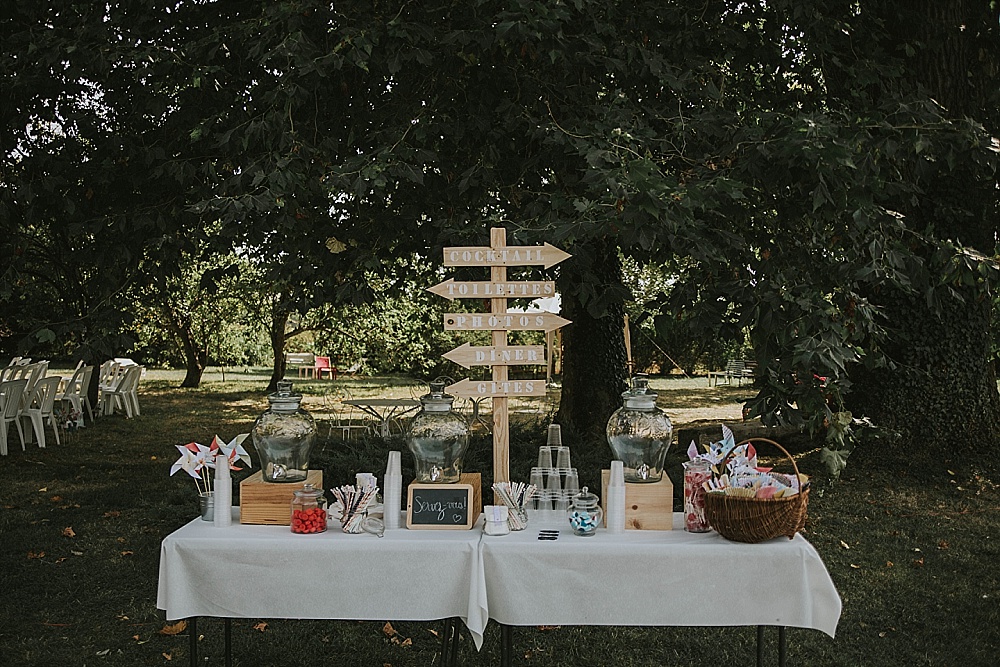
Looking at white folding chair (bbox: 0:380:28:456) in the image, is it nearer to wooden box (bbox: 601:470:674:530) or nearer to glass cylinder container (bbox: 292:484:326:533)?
glass cylinder container (bbox: 292:484:326:533)

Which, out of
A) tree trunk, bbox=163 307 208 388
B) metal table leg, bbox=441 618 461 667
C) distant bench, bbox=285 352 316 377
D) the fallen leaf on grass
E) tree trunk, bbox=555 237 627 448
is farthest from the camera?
distant bench, bbox=285 352 316 377

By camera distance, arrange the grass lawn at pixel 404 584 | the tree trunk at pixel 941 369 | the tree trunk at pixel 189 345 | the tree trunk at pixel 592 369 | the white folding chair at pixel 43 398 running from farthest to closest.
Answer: the tree trunk at pixel 189 345 → the white folding chair at pixel 43 398 → the tree trunk at pixel 592 369 → the tree trunk at pixel 941 369 → the grass lawn at pixel 404 584

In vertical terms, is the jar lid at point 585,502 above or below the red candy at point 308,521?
above

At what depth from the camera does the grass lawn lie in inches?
170

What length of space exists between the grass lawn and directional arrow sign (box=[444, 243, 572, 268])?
1157 millimetres

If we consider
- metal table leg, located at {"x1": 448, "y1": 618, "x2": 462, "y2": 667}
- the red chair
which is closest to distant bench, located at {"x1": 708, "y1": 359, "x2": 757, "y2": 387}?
the red chair

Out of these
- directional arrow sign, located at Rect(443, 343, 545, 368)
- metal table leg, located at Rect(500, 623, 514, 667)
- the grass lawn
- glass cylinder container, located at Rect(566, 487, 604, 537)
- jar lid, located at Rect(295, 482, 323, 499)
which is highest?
directional arrow sign, located at Rect(443, 343, 545, 368)

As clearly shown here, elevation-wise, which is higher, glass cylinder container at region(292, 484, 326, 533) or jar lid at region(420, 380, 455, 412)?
jar lid at region(420, 380, 455, 412)

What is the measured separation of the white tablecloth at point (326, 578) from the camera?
9.75ft

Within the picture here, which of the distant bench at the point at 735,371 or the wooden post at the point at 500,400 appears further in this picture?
the distant bench at the point at 735,371

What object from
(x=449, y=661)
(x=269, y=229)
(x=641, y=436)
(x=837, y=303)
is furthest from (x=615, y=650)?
(x=269, y=229)

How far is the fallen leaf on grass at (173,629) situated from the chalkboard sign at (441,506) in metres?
2.04

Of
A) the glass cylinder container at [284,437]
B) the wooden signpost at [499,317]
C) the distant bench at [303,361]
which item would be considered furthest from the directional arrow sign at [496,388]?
the distant bench at [303,361]

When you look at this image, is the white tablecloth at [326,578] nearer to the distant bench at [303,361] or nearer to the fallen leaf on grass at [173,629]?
the fallen leaf on grass at [173,629]
